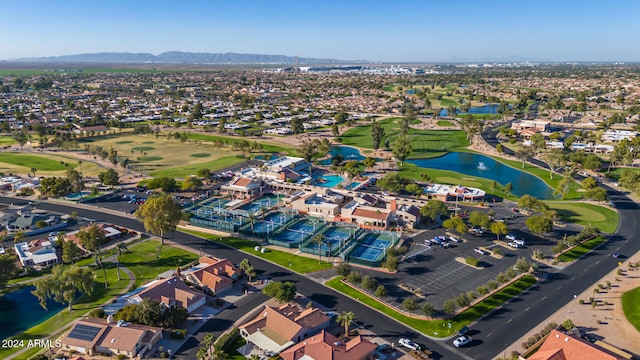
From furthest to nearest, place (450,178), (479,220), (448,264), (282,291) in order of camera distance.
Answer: (450,178)
(479,220)
(448,264)
(282,291)

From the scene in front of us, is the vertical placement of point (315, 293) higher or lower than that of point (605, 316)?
lower

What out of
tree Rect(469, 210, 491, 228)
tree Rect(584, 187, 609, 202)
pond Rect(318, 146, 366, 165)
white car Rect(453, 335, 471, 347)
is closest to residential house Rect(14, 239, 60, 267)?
white car Rect(453, 335, 471, 347)

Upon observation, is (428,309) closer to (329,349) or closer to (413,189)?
(329,349)

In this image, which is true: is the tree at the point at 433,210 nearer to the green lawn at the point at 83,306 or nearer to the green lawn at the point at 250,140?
the green lawn at the point at 83,306

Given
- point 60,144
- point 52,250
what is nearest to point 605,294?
point 52,250

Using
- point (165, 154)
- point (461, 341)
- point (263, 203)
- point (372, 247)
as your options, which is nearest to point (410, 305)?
point (461, 341)

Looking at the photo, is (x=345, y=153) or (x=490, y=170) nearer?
(x=490, y=170)

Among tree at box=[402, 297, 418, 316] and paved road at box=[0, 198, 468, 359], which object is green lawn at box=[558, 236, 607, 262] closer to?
tree at box=[402, 297, 418, 316]
